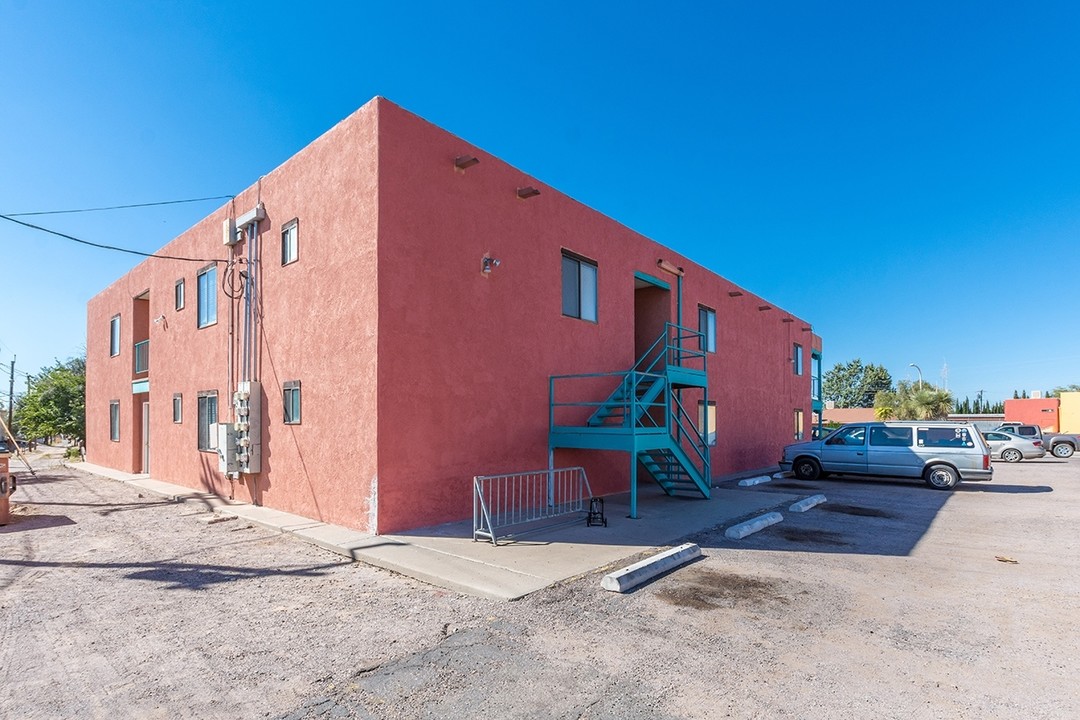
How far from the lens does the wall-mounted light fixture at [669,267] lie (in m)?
14.5

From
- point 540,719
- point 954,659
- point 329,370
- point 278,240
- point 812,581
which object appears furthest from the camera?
point 278,240

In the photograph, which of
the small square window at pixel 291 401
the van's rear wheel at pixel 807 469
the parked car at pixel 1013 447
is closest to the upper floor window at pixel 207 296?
the small square window at pixel 291 401

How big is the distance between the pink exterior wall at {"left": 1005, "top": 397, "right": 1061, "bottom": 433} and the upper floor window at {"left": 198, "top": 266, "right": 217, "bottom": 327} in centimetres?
5182

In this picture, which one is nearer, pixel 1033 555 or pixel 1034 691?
pixel 1034 691

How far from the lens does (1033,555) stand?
761 cm

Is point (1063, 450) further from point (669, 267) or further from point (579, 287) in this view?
→ point (579, 287)

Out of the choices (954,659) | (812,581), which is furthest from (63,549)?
(954,659)

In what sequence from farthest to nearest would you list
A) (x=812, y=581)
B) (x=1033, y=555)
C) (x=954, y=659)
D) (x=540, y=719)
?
(x=1033, y=555) → (x=812, y=581) → (x=954, y=659) → (x=540, y=719)

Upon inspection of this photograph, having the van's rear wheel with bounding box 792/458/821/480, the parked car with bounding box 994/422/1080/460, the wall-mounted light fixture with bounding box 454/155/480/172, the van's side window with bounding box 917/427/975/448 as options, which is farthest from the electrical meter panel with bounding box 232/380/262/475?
the parked car with bounding box 994/422/1080/460

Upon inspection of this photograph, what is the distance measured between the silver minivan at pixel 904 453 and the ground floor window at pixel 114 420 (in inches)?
843

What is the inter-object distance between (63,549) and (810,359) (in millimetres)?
26153

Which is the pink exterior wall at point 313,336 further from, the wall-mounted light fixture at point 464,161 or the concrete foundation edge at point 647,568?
the concrete foundation edge at point 647,568

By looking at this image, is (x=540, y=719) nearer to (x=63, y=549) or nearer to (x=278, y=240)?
(x=63, y=549)

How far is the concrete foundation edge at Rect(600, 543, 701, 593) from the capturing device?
5.79 m
